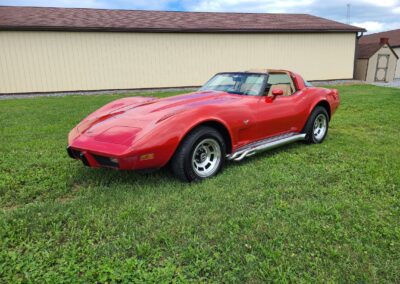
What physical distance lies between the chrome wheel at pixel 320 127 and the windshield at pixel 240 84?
1469 mm

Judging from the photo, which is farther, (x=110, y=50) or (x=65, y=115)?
(x=110, y=50)

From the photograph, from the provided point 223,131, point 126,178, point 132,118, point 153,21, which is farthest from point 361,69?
point 126,178

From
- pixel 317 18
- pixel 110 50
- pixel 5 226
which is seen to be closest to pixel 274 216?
pixel 5 226

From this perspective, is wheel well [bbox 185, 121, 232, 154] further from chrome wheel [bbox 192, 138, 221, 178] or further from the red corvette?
chrome wheel [bbox 192, 138, 221, 178]

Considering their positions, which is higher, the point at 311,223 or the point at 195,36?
the point at 195,36

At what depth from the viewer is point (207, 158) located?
158 inches

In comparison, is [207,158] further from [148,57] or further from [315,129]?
[148,57]

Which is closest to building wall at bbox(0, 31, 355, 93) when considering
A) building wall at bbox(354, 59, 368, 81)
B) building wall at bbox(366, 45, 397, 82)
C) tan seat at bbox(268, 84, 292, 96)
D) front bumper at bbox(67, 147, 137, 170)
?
building wall at bbox(354, 59, 368, 81)

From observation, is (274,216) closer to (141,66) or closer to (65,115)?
(65,115)

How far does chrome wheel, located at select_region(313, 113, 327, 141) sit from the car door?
589 mm

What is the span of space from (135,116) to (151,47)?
41.6 feet

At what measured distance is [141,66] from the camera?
15.8 m

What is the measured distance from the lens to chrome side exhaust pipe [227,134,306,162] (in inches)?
164

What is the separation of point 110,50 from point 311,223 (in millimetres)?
14070
